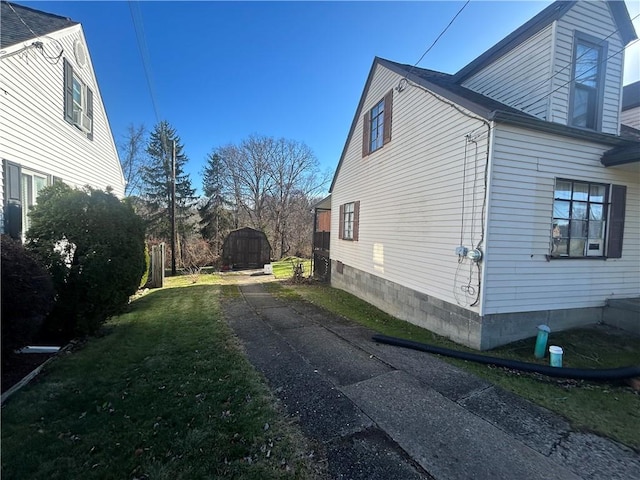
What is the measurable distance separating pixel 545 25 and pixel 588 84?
1.52 metres

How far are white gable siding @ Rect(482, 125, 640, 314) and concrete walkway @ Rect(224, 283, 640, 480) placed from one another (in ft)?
6.46

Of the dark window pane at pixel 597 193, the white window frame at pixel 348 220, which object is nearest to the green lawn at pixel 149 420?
the dark window pane at pixel 597 193

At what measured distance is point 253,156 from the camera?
30.8 metres

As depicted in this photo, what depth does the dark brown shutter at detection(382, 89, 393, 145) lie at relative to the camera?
27.8ft

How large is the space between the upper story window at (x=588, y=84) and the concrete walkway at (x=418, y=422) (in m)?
5.69

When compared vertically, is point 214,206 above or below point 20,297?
above

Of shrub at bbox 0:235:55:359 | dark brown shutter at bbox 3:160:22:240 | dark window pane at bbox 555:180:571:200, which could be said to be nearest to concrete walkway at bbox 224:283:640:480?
shrub at bbox 0:235:55:359

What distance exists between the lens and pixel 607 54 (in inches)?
240

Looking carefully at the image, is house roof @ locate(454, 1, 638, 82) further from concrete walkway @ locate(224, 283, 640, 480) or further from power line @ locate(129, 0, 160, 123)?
power line @ locate(129, 0, 160, 123)

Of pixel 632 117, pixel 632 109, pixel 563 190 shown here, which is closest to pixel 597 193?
pixel 563 190

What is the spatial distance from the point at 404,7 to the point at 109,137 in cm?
1054

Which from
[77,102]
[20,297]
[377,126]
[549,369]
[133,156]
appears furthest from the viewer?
[133,156]

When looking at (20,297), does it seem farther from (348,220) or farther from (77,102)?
(348,220)

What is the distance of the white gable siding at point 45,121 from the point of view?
5.26m
